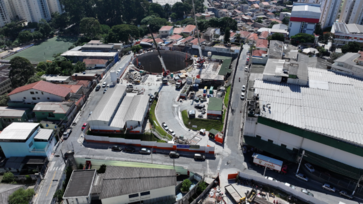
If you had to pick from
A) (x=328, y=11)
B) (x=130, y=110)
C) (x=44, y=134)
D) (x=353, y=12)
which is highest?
(x=328, y=11)

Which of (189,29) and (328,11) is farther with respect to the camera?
(189,29)

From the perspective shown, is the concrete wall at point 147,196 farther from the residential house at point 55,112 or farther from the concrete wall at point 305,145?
the residential house at point 55,112

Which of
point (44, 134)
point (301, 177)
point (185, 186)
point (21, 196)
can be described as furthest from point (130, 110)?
point (301, 177)

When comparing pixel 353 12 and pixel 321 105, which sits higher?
pixel 353 12

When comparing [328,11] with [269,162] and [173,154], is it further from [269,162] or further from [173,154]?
[173,154]

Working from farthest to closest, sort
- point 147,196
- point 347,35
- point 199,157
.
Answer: point 347,35
point 199,157
point 147,196

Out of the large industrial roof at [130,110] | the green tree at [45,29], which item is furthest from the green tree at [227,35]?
the green tree at [45,29]
